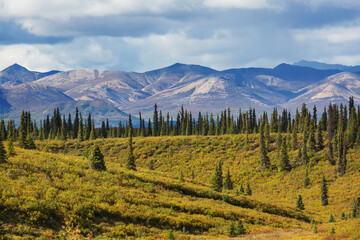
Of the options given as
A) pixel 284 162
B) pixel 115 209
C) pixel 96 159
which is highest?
pixel 96 159

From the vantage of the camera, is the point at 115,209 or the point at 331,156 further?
the point at 331,156

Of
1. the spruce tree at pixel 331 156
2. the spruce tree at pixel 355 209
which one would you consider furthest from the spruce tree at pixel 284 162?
the spruce tree at pixel 355 209

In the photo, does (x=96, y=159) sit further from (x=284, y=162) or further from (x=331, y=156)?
(x=331, y=156)

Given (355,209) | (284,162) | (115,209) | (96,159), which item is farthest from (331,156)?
(115,209)

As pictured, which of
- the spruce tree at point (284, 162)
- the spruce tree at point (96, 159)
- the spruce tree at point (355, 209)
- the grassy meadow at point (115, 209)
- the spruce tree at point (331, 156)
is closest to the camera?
the grassy meadow at point (115, 209)

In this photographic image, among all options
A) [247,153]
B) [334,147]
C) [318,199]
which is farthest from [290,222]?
[247,153]

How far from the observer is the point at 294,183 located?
79000mm

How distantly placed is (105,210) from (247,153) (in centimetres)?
8690

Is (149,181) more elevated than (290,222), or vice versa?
(149,181)

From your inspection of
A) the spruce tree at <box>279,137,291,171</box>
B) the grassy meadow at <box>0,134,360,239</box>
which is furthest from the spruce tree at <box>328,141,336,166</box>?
the grassy meadow at <box>0,134,360,239</box>

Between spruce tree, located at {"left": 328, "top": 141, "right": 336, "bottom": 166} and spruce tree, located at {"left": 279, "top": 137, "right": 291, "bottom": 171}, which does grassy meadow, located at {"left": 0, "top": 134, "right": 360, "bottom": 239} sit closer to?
spruce tree, located at {"left": 279, "top": 137, "right": 291, "bottom": 171}

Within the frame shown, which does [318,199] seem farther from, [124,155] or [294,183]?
[124,155]

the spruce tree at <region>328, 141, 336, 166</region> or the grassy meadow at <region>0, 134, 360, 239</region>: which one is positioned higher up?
the grassy meadow at <region>0, 134, 360, 239</region>

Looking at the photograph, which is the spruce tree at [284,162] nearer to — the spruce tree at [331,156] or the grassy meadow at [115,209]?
the spruce tree at [331,156]
